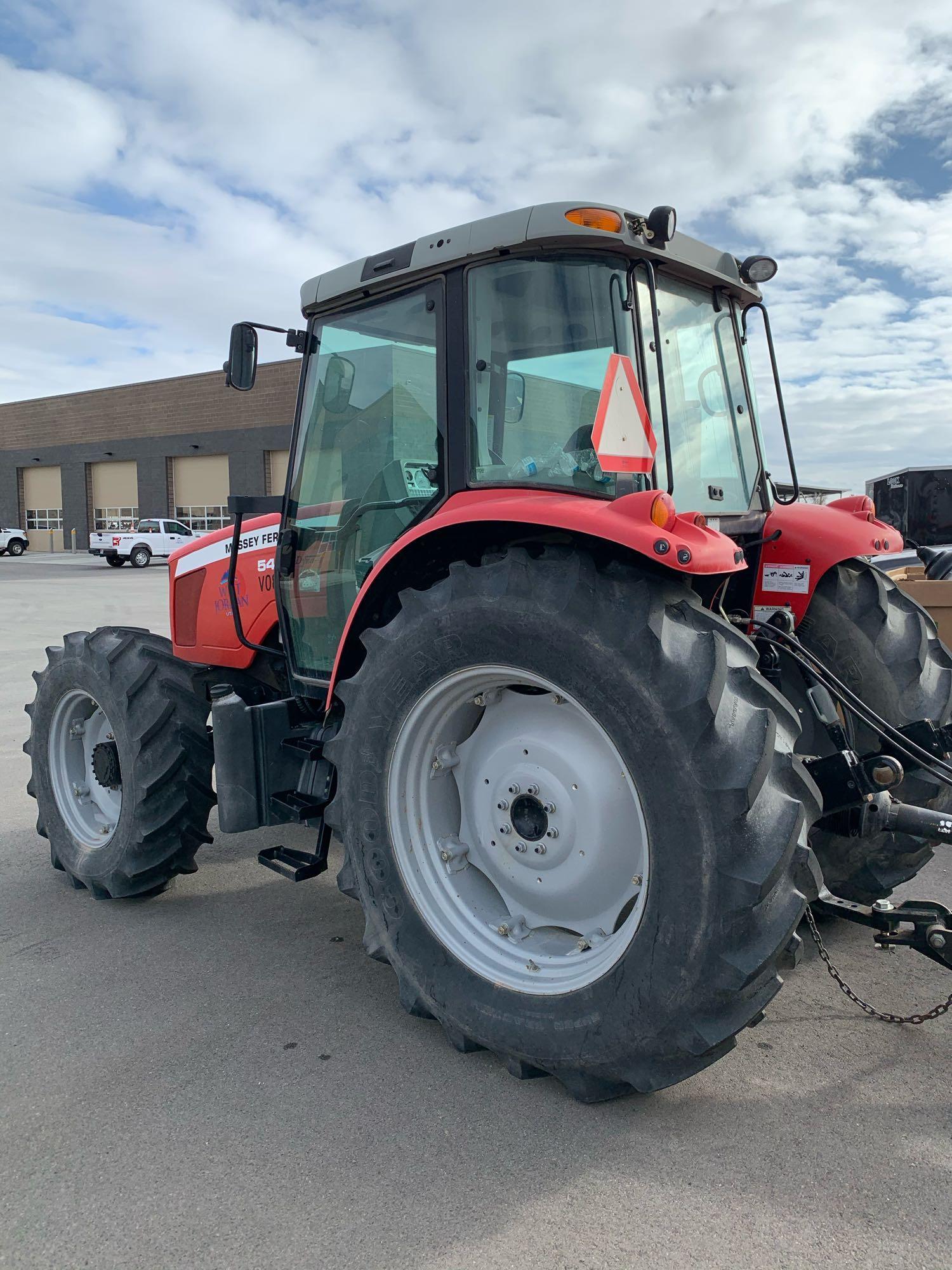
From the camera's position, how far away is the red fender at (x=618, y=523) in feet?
7.81

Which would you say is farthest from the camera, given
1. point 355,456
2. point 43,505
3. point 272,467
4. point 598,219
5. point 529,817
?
point 43,505

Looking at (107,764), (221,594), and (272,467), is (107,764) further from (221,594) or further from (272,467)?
(272,467)

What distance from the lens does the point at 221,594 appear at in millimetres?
4352

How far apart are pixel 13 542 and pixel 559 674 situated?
4288 cm

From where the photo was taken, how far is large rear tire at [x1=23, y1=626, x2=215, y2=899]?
399cm

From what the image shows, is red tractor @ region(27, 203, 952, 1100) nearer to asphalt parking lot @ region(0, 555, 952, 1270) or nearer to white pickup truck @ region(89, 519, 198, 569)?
asphalt parking lot @ region(0, 555, 952, 1270)

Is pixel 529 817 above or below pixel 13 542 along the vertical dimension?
below

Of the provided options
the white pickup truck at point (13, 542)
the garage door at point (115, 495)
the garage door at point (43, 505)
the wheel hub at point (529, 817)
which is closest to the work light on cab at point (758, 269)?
the wheel hub at point (529, 817)


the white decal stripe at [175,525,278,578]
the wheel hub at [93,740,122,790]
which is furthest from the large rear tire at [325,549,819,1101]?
the wheel hub at [93,740,122,790]

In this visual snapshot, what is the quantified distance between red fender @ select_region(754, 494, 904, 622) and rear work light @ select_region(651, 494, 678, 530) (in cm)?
122

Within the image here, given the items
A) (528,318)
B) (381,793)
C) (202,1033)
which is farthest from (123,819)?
(528,318)

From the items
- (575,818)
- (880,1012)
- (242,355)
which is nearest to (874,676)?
(880,1012)

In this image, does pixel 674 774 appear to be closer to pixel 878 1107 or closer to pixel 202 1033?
Answer: pixel 878 1107

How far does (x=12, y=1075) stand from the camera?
9.30 ft
